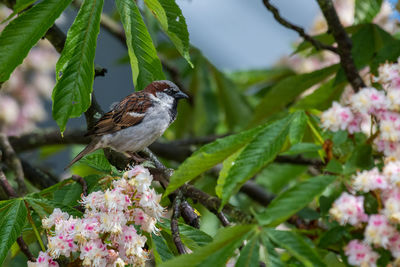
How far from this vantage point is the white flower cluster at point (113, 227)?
7.35 feet

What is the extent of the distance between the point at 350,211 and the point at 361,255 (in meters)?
0.14

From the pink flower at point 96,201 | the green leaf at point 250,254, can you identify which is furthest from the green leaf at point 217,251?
the pink flower at point 96,201

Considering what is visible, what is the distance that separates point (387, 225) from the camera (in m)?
1.87

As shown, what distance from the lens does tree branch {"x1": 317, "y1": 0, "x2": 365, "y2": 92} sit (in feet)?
12.2

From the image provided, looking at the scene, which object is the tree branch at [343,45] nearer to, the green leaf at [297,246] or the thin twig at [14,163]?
the green leaf at [297,246]

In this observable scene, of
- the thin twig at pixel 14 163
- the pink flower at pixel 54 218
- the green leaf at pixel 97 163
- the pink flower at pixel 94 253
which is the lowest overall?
the thin twig at pixel 14 163

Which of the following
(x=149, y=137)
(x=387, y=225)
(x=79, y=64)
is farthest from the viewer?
(x=149, y=137)

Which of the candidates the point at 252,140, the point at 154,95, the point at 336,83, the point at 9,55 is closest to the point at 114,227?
the point at 252,140

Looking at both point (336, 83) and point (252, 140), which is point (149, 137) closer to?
point (336, 83)

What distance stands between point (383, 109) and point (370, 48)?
6.40 feet

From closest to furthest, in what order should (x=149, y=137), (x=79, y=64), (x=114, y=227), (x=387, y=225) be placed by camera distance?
(x=387, y=225)
(x=114, y=227)
(x=79, y=64)
(x=149, y=137)

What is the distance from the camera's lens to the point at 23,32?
251cm

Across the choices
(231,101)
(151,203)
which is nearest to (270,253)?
(151,203)

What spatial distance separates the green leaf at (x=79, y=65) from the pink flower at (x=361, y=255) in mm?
1167
